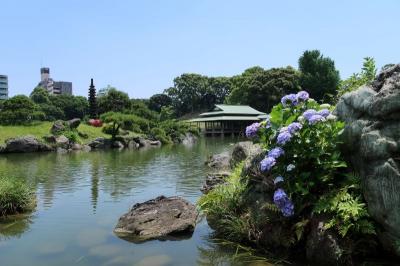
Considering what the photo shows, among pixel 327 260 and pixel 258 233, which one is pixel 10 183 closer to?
Result: pixel 258 233

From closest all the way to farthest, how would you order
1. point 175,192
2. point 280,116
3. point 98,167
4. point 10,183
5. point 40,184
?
point 280,116
point 10,183
point 175,192
point 40,184
point 98,167

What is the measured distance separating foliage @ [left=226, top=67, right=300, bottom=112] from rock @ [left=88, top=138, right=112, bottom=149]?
32.9 meters

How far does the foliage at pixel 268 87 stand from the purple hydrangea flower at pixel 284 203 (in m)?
54.7

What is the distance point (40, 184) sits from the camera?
46.4ft

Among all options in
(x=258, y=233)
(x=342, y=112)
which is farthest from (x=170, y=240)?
(x=342, y=112)

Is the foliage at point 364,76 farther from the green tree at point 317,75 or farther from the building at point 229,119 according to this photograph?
the green tree at point 317,75

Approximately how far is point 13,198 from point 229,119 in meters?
46.2

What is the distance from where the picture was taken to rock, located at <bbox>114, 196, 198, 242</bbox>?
7371mm

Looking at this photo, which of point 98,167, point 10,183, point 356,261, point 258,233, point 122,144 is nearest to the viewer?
point 356,261

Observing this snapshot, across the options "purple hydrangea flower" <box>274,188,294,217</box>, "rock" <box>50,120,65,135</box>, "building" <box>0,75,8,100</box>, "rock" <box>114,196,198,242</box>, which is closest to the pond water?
"rock" <box>114,196,198,242</box>

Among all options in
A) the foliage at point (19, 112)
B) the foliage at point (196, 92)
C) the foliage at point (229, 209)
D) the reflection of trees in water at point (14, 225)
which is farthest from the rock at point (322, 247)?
the foliage at point (196, 92)

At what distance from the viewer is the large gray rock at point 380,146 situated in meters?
5.06

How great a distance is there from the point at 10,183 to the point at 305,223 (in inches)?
266

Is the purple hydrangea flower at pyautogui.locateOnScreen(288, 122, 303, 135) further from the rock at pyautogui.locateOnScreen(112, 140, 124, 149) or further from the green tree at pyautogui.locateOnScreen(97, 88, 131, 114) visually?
the green tree at pyautogui.locateOnScreen(97, 88, 131, 114)
